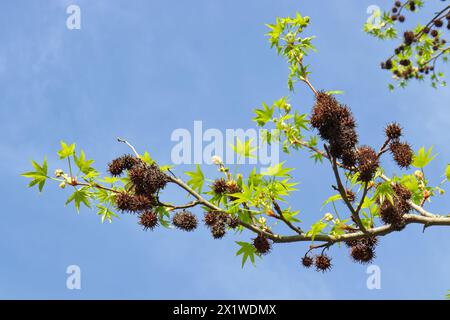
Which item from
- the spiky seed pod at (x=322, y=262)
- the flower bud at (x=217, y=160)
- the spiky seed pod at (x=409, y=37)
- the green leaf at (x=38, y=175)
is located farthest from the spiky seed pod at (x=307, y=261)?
the spiky seed pod at (x=409, y=37)

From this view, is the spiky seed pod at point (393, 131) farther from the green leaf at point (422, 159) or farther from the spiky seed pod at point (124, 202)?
the spiky seed pod at point (124, 202)

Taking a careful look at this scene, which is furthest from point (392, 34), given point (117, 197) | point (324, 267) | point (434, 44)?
point (117, 197)

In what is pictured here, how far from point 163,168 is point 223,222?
2.93 feet

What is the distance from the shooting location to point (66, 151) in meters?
6.18

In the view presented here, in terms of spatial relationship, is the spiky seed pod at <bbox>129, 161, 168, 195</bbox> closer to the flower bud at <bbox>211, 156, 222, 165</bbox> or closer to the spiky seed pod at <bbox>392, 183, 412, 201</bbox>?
the flower bud at <bbox>211, 156, 222, 165</bbox>

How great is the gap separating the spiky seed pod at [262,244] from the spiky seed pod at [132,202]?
124 cm

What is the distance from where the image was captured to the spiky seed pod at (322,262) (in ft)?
20.3

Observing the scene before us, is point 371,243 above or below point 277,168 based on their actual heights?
below

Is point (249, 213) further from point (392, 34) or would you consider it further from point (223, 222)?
point (392, 34)

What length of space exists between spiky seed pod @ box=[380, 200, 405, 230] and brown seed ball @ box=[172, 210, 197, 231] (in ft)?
6.73

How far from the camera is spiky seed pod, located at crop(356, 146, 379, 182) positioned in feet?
17.4

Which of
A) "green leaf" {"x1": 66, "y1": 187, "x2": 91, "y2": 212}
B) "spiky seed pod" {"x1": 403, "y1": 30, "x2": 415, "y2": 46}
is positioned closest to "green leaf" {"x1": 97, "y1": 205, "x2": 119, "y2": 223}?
"green leaf" {"x1": 66, "y1": 187, "x2": 91, "y2": 212}

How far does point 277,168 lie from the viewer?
5.71 metres

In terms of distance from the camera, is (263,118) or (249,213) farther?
(263,118)
